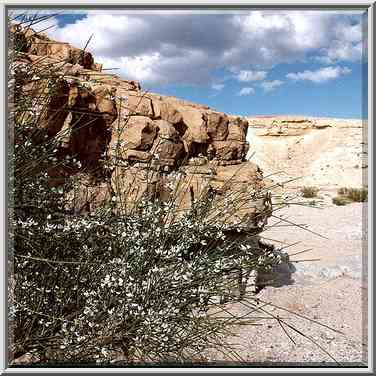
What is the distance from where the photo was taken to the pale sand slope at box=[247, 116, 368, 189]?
22281 mm

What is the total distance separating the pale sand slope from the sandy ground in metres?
13.3

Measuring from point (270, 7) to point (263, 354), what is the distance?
1.91 m

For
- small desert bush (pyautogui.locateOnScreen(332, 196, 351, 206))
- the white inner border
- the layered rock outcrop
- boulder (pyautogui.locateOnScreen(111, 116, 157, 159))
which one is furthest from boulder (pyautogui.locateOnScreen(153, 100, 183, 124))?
small desert bush (pyautogui.locateOnScreen(332, 196, 351, 206))

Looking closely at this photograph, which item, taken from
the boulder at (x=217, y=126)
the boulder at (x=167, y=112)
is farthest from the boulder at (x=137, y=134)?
the boulder at (x=217, y=126)

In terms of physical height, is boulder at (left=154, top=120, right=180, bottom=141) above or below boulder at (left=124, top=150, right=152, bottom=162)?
above

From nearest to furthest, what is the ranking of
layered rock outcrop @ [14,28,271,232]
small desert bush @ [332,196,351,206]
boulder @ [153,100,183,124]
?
layered rock outcrop @ [14,28,271,232]
boulder @ [153,100,183,124]
small desert bush @ [332,196,351,206]

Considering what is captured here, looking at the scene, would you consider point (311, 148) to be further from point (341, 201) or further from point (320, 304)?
point (320, 304)

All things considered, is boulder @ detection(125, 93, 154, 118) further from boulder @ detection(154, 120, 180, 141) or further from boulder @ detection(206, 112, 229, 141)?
boulder @ detection(206, 112, 229, 141)

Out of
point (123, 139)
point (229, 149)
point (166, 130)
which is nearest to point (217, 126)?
point (229, 149)

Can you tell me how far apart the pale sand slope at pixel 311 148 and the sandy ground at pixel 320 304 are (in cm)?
1327

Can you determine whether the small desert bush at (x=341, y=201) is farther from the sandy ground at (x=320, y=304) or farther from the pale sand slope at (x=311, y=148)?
the pale sand slope at (x=311, y=148)

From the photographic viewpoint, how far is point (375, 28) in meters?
1.97

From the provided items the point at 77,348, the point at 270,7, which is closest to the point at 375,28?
the point at 270,7

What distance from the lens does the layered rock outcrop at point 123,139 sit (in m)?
2.80
